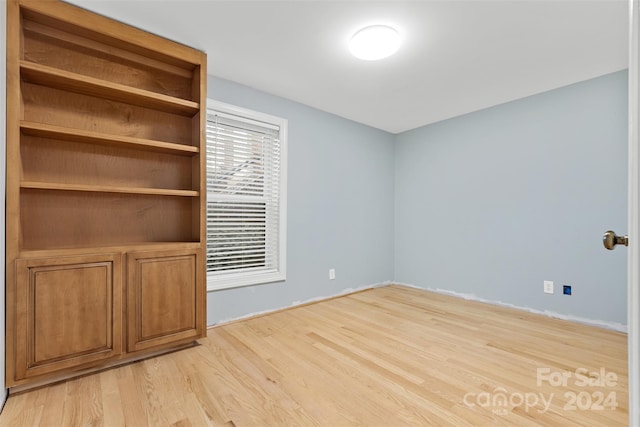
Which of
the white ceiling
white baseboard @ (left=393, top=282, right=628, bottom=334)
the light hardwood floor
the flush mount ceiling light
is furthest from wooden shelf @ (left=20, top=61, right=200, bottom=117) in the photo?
white baseboard @ (left=393, top=282, right=628, bottom=334)

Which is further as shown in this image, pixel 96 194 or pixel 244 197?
pixel 244 197

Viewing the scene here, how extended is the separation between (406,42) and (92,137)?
221 centimetres

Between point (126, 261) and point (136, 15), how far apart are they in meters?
1.59

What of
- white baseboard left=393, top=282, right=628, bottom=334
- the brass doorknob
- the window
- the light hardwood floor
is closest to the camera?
the brass doorknob

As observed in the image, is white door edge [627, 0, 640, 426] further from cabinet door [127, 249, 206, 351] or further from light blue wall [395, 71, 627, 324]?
light blue wall [395, 71, 627, 324]

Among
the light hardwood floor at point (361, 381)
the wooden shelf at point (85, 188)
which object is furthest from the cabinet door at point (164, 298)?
the wooden shelf at point (85, 188)

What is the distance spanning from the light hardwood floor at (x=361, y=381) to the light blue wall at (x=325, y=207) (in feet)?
1.84

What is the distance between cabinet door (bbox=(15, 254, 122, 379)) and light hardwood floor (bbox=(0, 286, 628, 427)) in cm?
17

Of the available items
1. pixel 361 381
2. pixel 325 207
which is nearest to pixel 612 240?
pixel 361 381

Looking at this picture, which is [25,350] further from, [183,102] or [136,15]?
[136,15]

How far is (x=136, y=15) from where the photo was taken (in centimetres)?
204

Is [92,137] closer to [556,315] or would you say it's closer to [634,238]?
[634,238]

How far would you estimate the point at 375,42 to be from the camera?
2172 mm

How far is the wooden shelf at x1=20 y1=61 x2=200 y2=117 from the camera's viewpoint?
1.86 meters
